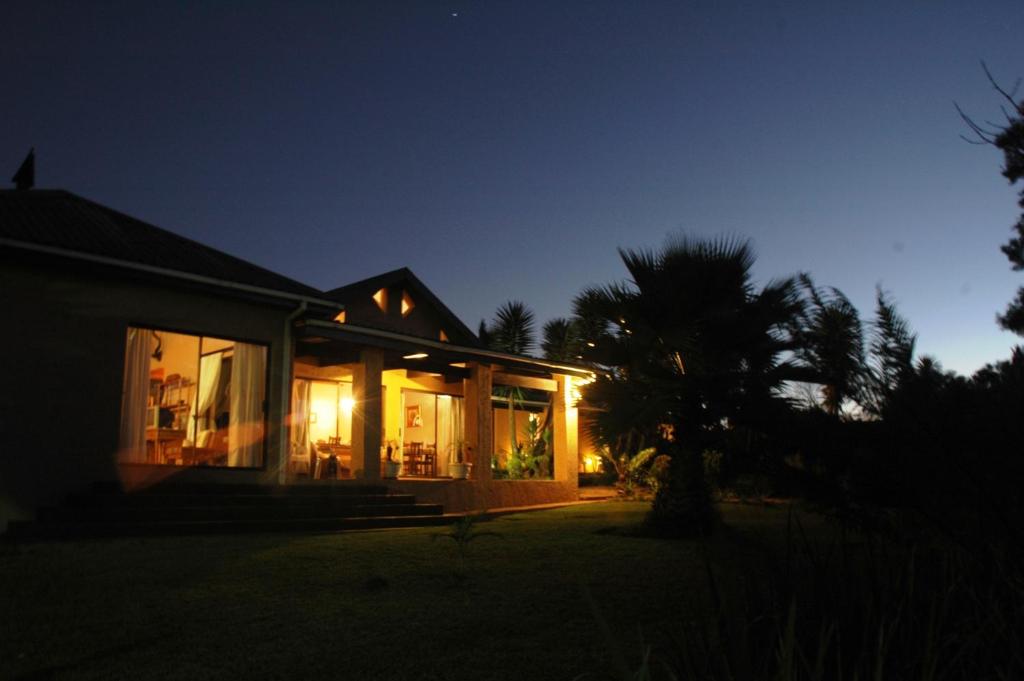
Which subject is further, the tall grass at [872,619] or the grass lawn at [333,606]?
the grass lawn at [333,606]

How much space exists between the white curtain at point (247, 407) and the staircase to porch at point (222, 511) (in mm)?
1147

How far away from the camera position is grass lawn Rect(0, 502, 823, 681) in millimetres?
4355

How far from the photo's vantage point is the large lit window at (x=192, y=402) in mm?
11688

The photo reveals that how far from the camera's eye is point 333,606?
18.5 ft

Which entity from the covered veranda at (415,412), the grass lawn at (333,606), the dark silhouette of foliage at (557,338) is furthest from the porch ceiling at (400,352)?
the dark silhouette of foliage at (557,338)

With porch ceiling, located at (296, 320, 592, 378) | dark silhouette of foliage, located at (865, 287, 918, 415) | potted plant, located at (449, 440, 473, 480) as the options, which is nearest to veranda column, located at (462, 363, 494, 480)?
potted plant, located at (449, 440, 473, 480)

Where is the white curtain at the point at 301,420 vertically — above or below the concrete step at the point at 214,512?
above

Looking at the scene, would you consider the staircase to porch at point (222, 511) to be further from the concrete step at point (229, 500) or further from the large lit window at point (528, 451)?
the large lit window at point (528, 451)

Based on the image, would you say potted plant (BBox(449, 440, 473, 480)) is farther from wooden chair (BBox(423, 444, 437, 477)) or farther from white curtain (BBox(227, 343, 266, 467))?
white curtain (BBox(227, 343, 266, 467))

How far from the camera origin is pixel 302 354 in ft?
51.3

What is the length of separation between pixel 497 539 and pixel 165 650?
197 inches

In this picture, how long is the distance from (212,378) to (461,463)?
209 inches

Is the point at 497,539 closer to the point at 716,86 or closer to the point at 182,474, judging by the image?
the point at 182,474

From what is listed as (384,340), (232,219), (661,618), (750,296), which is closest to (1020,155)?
(661,618)
